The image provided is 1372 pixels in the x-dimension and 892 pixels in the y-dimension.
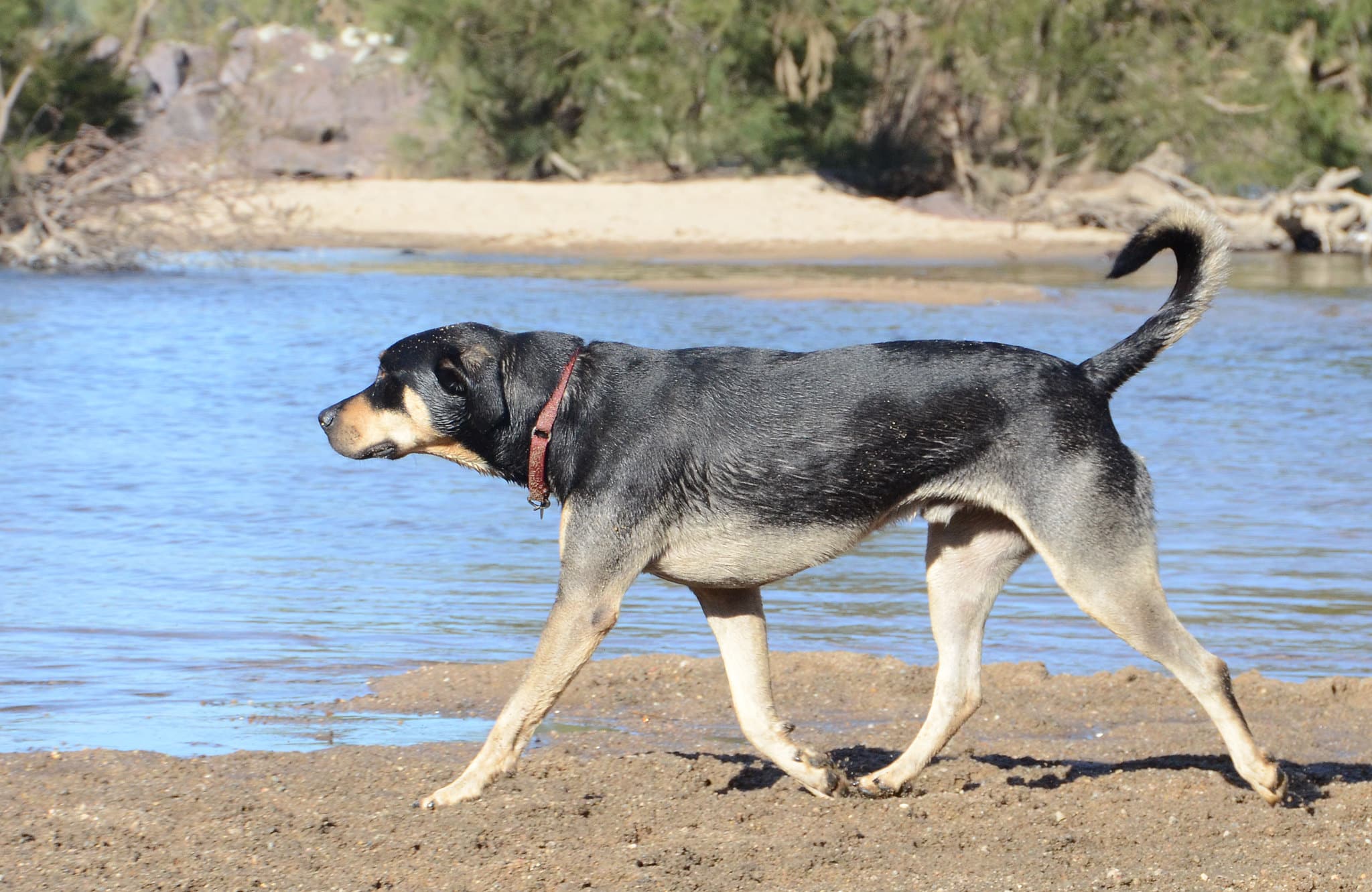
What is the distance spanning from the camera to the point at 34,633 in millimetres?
7379

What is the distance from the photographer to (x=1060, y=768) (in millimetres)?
5688

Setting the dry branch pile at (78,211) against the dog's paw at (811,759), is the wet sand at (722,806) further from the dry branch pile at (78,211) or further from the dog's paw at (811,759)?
the dry branch pile at (78,211)

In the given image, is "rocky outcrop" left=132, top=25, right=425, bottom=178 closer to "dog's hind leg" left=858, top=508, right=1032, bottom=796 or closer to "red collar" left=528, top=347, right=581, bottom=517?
"red collar" left=528, top=347, right=581, bottom=517

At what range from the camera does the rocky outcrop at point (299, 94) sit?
146 ft

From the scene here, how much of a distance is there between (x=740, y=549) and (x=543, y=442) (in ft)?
2.40

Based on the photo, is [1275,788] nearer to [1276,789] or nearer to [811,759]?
[1276,789]

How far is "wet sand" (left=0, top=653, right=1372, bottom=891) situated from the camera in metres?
4.37

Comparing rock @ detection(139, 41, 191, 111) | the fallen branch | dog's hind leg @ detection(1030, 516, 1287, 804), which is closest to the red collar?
dog's hind leg @ detection(1030, 516, 1287, 804)

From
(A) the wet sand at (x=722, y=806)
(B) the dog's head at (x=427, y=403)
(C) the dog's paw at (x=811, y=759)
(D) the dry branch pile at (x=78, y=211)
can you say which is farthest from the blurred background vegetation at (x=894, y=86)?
(C) the dog's paw at (x=811, y=759)

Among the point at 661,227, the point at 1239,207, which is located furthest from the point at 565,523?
the point at 1239,207

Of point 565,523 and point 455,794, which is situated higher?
point 565,523

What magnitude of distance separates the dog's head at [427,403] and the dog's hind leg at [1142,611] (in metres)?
1.85

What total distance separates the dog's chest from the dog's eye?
2.79ft

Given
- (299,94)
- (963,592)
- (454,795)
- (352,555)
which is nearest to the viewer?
(454,795)
